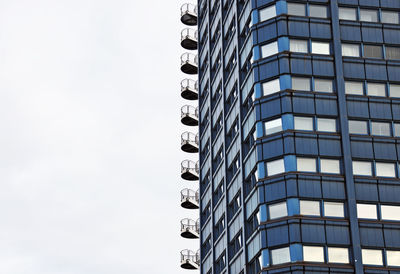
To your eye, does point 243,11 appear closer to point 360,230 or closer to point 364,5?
point 364,5

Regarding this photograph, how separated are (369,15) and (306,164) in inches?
673

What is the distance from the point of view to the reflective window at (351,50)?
91188 mm

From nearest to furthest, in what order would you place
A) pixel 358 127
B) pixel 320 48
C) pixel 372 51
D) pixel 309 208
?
pixel 309 208
pixel 358 127
pixel 320 48
pixel 372 51

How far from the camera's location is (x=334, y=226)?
82312mm

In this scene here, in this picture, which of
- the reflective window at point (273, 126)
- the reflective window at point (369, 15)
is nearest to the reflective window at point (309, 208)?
the reflective window at point (273, 126)

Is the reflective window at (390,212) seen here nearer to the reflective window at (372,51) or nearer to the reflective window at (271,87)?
the reflective window at (271,87)

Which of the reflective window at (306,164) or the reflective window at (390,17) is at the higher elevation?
the reflective window at (390,17)

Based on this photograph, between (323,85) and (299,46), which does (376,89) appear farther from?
(299,46)

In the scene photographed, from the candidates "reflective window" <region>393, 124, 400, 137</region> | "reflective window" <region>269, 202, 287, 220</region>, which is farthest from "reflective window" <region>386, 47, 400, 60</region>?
"reflective window" <region>269, 202, 287, 220</region>

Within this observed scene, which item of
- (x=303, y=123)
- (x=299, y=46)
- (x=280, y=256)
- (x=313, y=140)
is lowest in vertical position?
(x=280, y=256)

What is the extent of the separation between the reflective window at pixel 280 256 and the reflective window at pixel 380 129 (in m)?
13.6

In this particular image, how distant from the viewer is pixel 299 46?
91.2 m

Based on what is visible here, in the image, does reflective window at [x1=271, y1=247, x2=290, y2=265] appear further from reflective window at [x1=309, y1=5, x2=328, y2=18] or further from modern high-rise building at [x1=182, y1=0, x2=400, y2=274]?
reflective window at [x1=309, y1=5, x2=328, y2=18]

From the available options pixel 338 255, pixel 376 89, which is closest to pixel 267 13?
pixel 376 89
